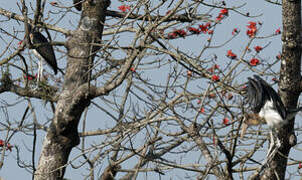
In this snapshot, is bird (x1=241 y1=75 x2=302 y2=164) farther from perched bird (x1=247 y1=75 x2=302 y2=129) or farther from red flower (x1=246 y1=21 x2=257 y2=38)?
red flower (x1=246 y1=21 x2=257 y2=38)

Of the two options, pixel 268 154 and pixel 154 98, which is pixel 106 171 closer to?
pixel 154 98

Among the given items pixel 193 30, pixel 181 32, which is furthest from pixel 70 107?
pixel 193 30

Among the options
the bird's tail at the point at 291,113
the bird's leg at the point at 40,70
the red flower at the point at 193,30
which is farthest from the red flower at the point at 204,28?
the bird's leg at the point at 40,70

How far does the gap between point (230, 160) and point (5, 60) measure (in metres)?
3.39

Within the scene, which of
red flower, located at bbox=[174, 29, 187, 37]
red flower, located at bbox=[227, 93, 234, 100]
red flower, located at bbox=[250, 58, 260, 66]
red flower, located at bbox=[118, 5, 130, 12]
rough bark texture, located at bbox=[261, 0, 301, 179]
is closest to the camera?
rough bark texture, located at bbox=[261, 0, 301, 179]

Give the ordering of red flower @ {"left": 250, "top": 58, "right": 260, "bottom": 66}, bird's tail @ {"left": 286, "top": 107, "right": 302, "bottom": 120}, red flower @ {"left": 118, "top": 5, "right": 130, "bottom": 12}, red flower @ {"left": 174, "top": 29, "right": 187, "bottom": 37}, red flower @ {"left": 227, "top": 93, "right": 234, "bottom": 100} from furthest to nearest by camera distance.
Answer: red flower @ {"left": 118, "top": 5, "right": 130, "bottom": 12}
red flower @ {"left": 174, "top": 29, "right": 187, "bottom": 37}
red flower @ {"left": 250, "top": 58, "right": 260, "bottom": 66}
red flower @ {"left": 227, "top": 93, "right": 234, "bottom": 100}
bird's tail @ {"left": 286, "top": 107, "right": 302, "bottom": 120}

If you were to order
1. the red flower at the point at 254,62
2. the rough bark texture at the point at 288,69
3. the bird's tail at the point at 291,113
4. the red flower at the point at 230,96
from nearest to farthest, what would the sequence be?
the bird's tail at the point at 291,113, the rough bark texture at the point at 288,69, the red flower at the point at 230,96, the red flower at the point at 254,62

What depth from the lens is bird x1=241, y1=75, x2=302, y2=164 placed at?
4414 millimetres

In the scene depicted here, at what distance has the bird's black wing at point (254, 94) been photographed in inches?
179

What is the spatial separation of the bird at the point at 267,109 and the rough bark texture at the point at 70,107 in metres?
1.89

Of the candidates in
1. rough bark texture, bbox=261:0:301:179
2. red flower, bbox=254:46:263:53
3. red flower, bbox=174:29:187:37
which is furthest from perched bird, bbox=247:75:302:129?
red flower, bbox=174:29:187:37

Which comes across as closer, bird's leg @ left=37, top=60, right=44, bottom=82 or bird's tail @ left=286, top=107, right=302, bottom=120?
bird's tail @ left=286, top=107, right=302, bottom=120

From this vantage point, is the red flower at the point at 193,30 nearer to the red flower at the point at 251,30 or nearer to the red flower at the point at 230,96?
the red flower at the point at 251,30

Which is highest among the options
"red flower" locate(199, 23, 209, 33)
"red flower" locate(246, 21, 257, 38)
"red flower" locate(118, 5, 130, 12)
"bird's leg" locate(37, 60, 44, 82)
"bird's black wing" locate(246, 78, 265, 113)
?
"red flower" locate(118, 5, 130, 12)
